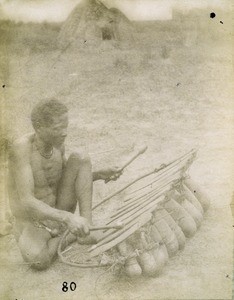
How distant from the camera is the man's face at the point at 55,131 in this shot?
5.56 meters

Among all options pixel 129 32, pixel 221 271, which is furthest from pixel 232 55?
pixel 221 271

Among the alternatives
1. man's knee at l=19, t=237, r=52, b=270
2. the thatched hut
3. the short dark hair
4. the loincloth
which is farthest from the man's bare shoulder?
the thatched hut

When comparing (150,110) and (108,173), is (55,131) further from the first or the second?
(150,110)

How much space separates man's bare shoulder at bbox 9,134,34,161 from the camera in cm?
557

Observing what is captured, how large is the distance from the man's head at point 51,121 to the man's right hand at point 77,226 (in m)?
0.59

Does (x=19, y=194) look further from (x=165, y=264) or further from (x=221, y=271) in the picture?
(x=221, y=271)

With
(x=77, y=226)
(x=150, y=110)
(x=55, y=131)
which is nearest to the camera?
(x=77, y=226)

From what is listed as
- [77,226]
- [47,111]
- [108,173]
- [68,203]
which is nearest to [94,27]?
[47,111]

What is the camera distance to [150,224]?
5.54 metres

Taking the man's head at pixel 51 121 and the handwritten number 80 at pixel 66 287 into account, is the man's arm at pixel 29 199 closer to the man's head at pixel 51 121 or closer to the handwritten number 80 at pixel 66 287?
the man's head at pixel 51 121

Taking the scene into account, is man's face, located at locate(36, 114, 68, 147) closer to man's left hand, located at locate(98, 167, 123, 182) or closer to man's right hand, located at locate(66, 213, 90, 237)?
man's left hand, located at locate(98, 167, 123, 182)

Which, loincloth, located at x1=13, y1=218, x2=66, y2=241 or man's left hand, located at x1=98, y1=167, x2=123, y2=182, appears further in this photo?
man's left hand, located at x1=98, y1=167, x2=123, y2=182

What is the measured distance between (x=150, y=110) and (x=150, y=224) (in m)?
0.88

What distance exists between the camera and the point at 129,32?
5707 millimetres
